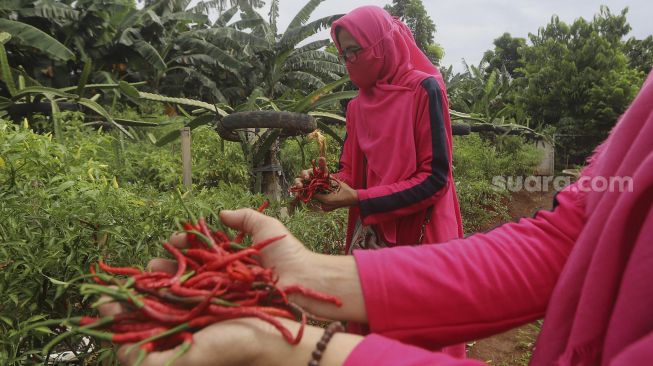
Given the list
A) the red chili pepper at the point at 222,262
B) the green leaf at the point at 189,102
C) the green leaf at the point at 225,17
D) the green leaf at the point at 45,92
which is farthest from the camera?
the green leaf at the point at 225,17

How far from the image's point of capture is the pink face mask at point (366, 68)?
2.02m

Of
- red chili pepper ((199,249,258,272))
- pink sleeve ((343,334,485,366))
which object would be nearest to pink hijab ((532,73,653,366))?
pink sleeve ((343,334,485,366))

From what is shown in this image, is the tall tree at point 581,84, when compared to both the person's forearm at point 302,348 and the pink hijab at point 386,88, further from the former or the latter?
the person's forearm at point 302,348

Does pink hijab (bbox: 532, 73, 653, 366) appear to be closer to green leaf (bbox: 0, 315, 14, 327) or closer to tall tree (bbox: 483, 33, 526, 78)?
green leaf (bbox: 0, 315, 14, 327)

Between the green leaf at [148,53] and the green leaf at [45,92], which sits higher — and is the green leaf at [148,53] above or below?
above

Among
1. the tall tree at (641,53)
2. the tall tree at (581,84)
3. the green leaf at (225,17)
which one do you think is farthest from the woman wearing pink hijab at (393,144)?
the tall tree at (641,53)

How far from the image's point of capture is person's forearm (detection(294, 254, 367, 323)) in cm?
101

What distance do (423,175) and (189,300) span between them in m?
1.15

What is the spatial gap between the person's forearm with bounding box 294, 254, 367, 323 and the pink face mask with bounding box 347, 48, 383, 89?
1.19 meters

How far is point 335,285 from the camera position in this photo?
1.03 meters

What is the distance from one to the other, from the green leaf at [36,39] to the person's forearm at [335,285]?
7.52 metres

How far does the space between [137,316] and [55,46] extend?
7726mm

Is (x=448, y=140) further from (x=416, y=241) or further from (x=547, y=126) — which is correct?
(x=547, y=126)

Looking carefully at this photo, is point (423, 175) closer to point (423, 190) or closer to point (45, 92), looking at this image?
point (423, 190)
